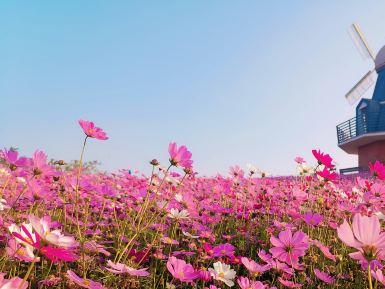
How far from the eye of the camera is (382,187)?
3.02 metres

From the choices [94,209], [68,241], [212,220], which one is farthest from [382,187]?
[68,241]

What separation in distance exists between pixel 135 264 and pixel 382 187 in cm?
204

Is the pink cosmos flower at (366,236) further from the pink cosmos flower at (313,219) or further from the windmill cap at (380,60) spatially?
the windmill cap at (380,60)

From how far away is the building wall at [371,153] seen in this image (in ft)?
68.8

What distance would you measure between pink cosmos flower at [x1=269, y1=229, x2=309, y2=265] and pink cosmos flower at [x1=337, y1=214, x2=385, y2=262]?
0.76m

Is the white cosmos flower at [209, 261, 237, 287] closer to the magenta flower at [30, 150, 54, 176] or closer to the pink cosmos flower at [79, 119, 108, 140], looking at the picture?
the pink cosmos flower at [79, 119, 108, 140]

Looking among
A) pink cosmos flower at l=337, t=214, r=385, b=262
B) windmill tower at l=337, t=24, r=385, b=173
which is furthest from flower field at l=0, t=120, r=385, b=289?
windmill tower at l=337, t=24, r=385, b=173

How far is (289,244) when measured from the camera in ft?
6.23

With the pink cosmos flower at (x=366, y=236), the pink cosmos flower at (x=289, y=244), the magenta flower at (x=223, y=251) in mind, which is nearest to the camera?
the pink cosmos flower at (x=366, y=236)

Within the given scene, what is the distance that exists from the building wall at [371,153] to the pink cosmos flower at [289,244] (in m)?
21.1

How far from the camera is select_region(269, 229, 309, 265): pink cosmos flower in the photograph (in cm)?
185

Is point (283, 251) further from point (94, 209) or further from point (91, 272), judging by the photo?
point (94, 209)

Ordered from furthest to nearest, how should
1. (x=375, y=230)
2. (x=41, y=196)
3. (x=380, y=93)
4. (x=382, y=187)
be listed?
(x=380, y=93), (x=382, y=187), (x=41, y=196), (x=375, y=230)

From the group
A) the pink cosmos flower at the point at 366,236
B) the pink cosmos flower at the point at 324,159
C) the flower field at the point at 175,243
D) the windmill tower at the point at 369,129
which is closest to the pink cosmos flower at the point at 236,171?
the flower field at the point at 175,243
